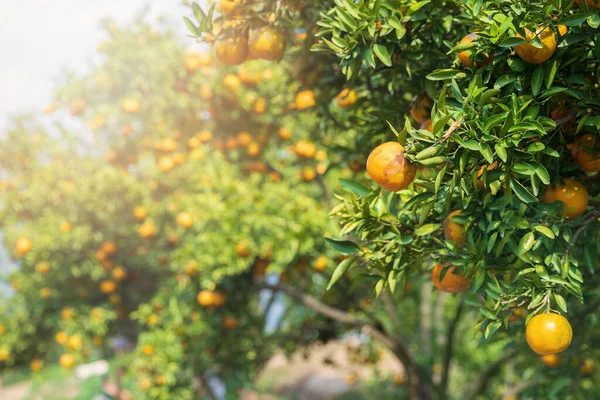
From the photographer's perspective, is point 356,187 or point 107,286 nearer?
point 356,187

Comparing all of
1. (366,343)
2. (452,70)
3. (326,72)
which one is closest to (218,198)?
(326,72)

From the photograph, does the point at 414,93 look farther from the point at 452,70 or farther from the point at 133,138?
the point at 133,138

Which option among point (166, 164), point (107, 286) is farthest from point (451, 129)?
point (107, 286)

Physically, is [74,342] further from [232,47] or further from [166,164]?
[232,47]

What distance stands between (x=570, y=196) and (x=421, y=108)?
726 millimetres

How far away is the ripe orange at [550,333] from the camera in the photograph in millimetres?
1882

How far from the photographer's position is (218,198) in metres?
5.29

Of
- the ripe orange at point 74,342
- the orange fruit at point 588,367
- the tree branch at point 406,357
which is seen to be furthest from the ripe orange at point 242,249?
the ripe orange at point 74,342

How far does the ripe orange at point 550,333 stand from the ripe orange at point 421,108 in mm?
980

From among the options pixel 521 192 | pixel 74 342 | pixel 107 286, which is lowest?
pixel 74 342

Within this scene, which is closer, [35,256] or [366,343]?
[35,256]

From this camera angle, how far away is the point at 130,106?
7395 millimetres

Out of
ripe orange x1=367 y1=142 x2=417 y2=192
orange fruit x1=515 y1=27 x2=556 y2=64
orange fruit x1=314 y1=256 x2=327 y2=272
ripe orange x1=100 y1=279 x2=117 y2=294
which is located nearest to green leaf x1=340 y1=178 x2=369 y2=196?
ripe orange x1=367 y1=142 x2=417 y2=192

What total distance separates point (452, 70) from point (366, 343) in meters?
6.91
